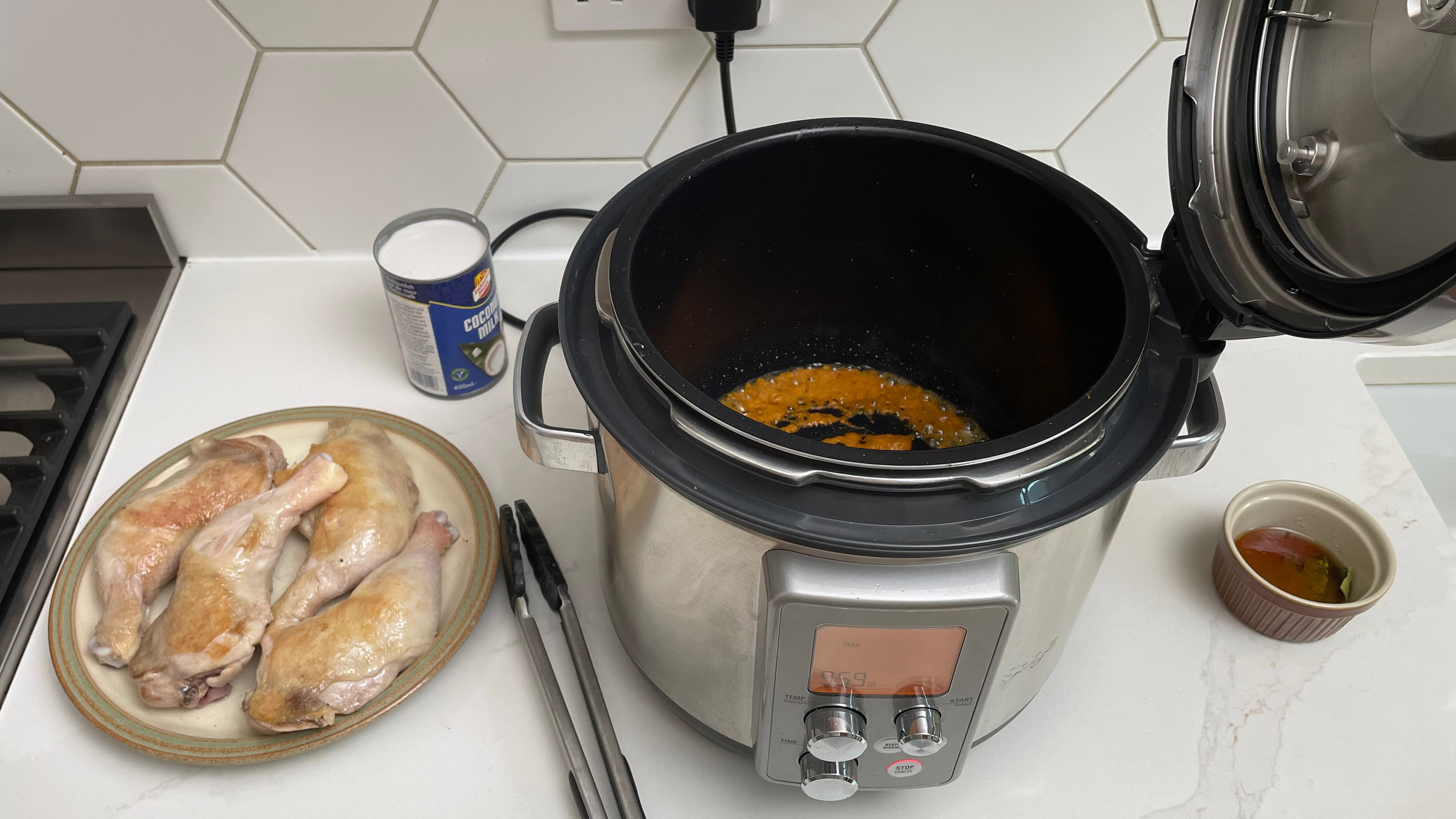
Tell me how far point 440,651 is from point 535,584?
0.12 meters

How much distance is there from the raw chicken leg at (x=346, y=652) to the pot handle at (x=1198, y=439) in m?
0.54

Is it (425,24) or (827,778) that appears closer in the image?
(827,778)

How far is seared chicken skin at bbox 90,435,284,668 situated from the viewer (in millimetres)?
718

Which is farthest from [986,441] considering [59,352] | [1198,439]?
[59,352]

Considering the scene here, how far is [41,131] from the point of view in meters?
0.94

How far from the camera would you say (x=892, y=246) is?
2.73 ft

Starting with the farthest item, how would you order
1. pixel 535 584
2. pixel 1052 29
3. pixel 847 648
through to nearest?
1. pixel 1052 29
2. pixel 535 584
3. pixel 847 648

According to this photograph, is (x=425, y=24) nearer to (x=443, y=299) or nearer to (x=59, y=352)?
(x=443, y=299)

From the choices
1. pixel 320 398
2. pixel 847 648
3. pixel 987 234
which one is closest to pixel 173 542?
pixel 320 398

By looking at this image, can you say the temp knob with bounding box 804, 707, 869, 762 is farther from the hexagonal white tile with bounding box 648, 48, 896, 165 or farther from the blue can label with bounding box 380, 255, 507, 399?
the hexagonal white tile with bounding box 648, 48, 896, 165

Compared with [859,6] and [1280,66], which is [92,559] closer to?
[859,6]

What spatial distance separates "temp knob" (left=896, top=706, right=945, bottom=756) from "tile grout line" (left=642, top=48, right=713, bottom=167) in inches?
26.1

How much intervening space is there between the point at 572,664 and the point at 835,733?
0.27 metres

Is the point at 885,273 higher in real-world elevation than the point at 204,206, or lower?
higher
